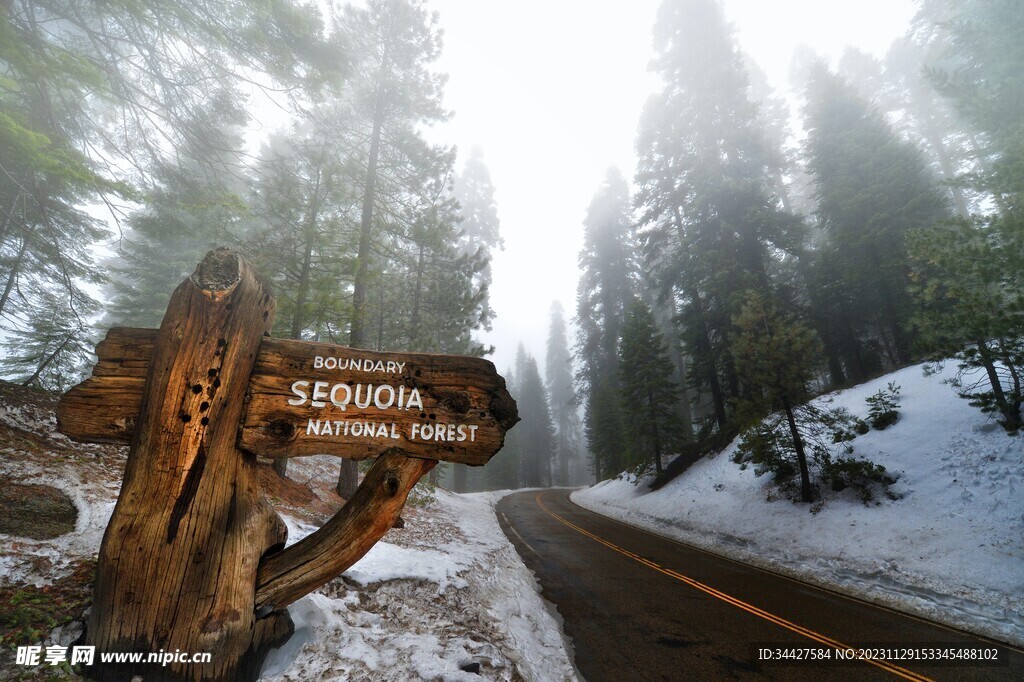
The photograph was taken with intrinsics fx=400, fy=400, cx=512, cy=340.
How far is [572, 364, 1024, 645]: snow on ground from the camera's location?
6.54 meters

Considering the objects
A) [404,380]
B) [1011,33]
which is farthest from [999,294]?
[404,380]

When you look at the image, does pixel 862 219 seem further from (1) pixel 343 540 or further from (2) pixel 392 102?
(1) pixel 343 540

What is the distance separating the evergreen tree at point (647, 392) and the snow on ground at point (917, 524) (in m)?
5.90

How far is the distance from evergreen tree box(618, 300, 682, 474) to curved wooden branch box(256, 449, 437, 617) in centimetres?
1894

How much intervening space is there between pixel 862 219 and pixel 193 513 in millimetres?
24059

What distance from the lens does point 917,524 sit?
8430 millimetres

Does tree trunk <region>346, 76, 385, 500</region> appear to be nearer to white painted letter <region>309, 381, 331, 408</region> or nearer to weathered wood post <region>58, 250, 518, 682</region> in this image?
weathered wood post <region>58, 250, 518, 682</region>

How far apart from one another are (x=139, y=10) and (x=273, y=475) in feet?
27.3

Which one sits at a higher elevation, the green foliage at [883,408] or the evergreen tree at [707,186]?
the evergreen tree at [707,186]

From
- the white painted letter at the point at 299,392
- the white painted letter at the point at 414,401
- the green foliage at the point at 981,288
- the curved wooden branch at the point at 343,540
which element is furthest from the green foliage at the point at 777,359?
the white painted letter at the point at 299,392

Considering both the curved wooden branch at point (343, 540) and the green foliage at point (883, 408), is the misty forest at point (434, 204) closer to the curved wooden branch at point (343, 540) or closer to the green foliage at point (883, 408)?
the green foliage at point (883, 408)

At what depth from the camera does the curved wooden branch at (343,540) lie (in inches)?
106

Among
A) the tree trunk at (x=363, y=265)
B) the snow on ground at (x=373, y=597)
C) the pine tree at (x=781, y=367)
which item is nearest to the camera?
the snow on ground at (x=373, y=597)

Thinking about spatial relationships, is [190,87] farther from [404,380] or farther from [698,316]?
[698,316]
